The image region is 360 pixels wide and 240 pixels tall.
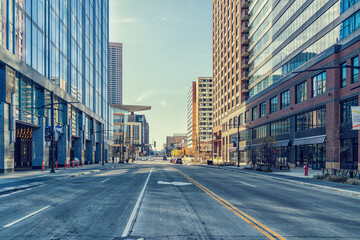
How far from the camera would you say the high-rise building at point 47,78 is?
2873 cm

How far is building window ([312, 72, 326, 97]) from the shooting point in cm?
3875

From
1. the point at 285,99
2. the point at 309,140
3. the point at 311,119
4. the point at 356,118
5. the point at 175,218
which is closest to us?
the point at 175,218

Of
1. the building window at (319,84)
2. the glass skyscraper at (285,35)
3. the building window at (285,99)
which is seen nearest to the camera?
the building window at (319,84)

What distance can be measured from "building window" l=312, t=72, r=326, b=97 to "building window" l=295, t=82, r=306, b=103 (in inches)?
124

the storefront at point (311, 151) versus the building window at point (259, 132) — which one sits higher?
the building window at point (259, 132)

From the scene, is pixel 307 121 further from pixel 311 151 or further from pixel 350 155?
pixel 350 155

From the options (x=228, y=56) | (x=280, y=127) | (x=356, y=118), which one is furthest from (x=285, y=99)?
(x=228, y=56)

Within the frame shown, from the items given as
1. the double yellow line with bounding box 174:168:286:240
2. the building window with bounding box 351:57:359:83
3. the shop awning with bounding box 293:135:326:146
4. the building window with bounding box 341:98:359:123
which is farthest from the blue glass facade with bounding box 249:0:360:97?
the double yellow line with bounding box 174:168:286:240

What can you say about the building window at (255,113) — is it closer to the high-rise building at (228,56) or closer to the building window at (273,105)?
the high-rise building at (228,56)

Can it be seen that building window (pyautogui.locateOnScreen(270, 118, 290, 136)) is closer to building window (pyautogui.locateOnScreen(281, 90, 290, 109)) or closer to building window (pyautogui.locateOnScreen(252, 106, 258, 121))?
building window (pyautogui.locateOnScreen(281, 90, 290, 109))

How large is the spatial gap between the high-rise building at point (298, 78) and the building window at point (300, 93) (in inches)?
4.7

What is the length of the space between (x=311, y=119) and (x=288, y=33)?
1661cm

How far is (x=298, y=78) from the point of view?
150 ft

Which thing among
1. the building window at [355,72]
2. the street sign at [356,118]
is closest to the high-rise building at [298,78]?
the building window at [355,72]
